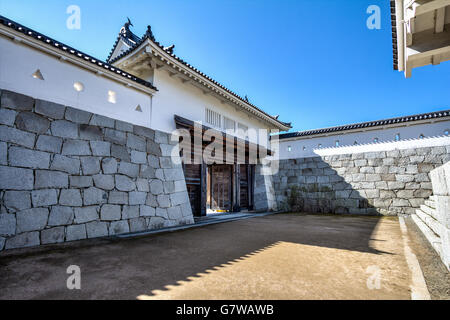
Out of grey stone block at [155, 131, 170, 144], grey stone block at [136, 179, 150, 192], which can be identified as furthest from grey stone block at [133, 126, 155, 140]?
grey stone block at [136, 179, 150, 192]

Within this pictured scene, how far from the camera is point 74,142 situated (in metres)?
4.80

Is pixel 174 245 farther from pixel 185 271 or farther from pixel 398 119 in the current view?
pixel 398 119

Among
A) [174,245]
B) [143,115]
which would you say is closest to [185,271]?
[174,245]

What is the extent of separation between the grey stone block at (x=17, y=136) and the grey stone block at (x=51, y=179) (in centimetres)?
57

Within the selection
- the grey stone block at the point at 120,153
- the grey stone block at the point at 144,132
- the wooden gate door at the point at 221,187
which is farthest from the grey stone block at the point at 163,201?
the wooden gate door at the point at 221,187

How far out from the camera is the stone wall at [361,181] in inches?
366

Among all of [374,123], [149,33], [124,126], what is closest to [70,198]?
[124,126]

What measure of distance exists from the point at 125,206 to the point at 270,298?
4.47 m

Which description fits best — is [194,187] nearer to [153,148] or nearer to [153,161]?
[153,161]

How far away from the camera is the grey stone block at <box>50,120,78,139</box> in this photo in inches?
179

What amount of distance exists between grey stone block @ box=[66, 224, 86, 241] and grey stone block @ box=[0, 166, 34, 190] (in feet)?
3.61

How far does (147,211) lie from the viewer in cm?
589

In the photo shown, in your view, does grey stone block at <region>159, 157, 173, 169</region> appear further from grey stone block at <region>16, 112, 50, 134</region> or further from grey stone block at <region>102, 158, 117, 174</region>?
grey stone block at <region>16, 112, 50, 134</region>

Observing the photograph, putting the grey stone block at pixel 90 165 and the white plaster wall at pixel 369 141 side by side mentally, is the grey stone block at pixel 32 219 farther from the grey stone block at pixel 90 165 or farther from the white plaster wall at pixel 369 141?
the white plaster wall at pixel 369 141
